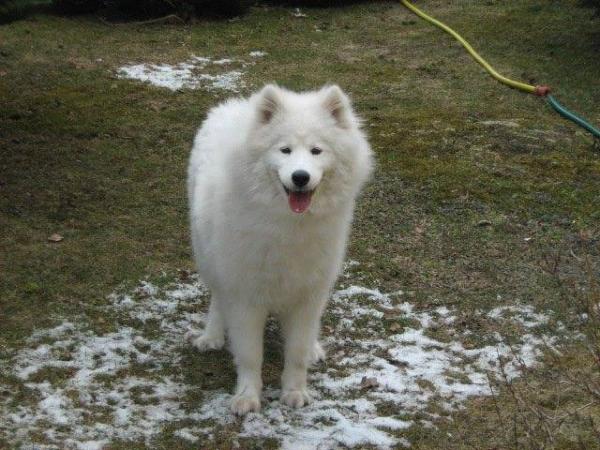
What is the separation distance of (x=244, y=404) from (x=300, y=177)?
1.13 metres

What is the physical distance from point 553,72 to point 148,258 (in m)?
5.70

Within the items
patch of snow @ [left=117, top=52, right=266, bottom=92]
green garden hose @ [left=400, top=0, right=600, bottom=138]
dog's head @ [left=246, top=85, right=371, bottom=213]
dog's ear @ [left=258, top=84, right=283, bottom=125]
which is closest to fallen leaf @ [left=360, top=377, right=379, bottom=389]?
dog's head @ [left=246, top=85, right=371, bottom=213]

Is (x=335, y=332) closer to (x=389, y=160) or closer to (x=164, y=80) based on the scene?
(x=389, y=160)

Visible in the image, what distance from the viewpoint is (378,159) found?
7188 mm

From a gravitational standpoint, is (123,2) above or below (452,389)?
above

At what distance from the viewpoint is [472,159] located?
718 centimetres

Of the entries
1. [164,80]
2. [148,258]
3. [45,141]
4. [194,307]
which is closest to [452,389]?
[194,307]

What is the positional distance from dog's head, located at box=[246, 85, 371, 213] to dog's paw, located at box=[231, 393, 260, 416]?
950mm

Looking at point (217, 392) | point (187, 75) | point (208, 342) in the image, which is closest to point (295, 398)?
point (217, 392)

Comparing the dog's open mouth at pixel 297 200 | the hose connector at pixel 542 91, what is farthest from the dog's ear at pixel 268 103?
the hose connector at pixel 542 91

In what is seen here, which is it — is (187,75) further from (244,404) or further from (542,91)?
(244,404)

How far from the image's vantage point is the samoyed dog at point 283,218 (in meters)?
3.84

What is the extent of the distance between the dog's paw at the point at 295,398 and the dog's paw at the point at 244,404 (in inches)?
5.7

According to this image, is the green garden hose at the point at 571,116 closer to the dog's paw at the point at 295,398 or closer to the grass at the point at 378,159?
the grass at the point at 378,159
